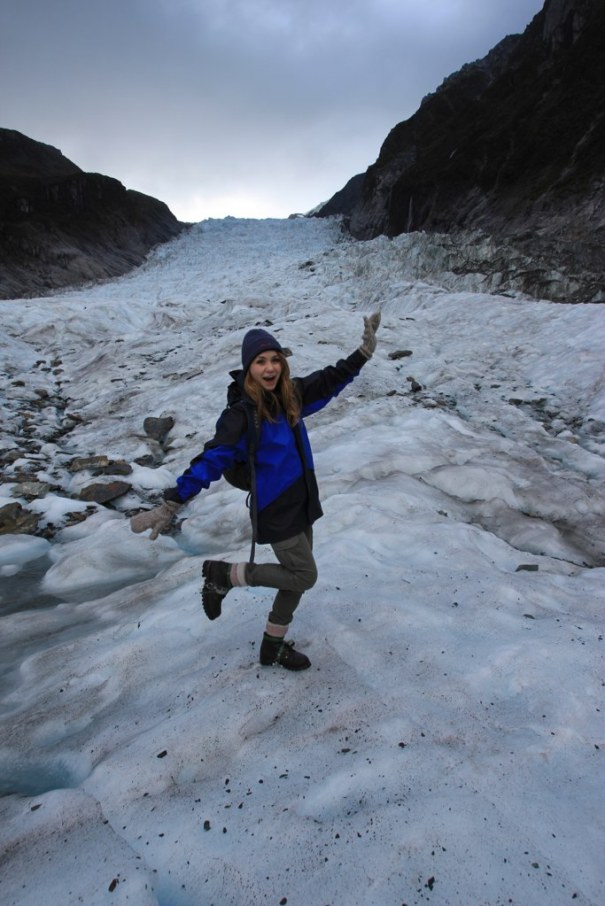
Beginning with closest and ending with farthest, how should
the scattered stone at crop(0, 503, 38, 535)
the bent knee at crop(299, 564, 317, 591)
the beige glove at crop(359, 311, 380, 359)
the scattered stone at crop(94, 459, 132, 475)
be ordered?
the bent knee at crop(299, 564, 317, 591) → the beige glove at crop(359, 311, 380, 359) → the scattered stone at crop(0, 503, 38, 535) → the scattered stone at crop(94, 459, 132, 475)

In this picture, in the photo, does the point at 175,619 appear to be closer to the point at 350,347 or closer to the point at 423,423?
the point at 423,423

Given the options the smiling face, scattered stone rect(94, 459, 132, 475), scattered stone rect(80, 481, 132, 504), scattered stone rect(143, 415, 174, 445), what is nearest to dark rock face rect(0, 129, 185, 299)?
scattered stone rect(143, 415, 174, 445)

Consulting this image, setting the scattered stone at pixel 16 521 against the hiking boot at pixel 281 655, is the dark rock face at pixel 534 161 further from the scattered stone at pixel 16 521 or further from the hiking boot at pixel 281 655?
the hiking boot at pixel 281 655

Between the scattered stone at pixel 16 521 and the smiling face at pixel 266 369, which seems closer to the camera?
the smiling face at pixel 266 369

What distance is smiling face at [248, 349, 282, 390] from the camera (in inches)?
111

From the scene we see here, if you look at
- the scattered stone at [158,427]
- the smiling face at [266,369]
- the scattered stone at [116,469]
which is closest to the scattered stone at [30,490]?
the scattered stone at [116,469]

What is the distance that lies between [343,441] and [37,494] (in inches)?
168

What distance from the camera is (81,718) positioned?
307 cm

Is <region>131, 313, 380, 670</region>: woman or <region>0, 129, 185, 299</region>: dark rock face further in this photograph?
<region>0, 129, 185, 299</region>: dark rock face

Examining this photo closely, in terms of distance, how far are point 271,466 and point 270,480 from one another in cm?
8

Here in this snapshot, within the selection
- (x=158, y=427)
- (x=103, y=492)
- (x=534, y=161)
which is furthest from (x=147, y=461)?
(x=534, y=161)

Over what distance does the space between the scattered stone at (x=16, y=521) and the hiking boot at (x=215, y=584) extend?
389cm

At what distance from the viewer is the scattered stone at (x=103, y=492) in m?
6.86

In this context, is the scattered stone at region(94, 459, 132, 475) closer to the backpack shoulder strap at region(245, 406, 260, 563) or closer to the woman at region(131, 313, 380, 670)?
the woman at region(131, 313, 380, 670)
